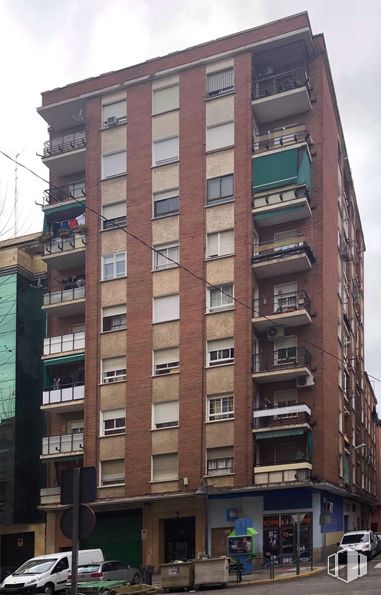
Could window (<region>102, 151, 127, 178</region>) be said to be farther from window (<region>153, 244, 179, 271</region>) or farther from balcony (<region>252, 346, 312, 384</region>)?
balcony (<region>252, 346, 312, 384</region>)

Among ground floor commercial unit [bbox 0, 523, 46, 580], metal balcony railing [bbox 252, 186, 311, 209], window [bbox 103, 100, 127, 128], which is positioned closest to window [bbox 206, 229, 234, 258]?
metal balcony railing [bbox 252, 186, 311, 209]

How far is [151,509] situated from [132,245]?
43.6ft

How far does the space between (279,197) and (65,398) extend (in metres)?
14.9

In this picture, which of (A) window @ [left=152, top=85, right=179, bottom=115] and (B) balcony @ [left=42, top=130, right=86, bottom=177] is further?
(B) balcony @ [left=42, top=130, right=86, bottom=177]

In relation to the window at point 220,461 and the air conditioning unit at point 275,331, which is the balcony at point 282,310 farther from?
the window at point 220,461

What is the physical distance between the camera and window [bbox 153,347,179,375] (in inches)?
1665

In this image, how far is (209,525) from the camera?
40250 mm

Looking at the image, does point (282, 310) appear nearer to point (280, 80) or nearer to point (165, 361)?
point (165, 361)

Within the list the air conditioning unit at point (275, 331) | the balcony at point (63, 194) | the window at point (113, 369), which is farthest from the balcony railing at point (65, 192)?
the air conditioning unit at point (275, 331)

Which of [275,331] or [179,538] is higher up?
[275,331]

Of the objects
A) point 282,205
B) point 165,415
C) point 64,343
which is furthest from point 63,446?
point 282,205

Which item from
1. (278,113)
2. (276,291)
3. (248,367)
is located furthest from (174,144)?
(248,367)

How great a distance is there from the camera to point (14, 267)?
48.8m

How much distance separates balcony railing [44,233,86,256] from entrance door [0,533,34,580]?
600 inches
